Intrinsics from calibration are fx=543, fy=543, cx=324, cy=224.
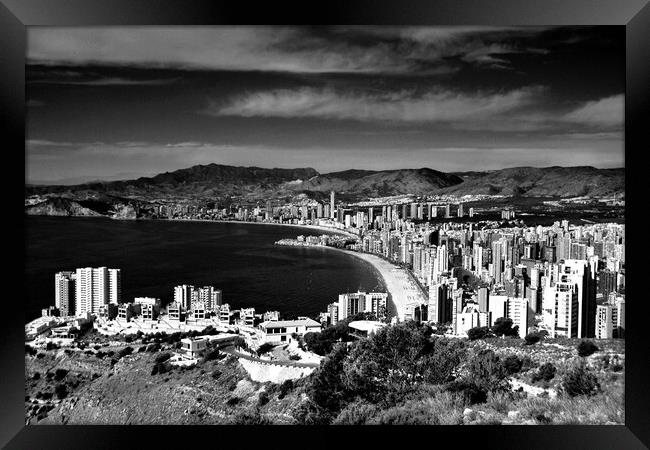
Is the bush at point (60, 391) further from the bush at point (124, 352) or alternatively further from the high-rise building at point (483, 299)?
the high-rise building at point (483, 299)

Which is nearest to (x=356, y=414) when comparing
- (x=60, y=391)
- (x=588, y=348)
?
(x=588, y=348)

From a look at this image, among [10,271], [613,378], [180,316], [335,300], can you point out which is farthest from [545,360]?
[10,271]

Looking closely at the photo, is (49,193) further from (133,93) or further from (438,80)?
(438,80)

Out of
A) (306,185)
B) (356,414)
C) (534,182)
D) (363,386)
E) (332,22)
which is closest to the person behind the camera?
(332,22)

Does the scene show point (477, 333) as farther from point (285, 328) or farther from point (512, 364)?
point (285, 328)

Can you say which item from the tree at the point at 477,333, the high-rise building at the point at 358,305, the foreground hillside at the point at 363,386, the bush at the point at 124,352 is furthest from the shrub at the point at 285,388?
the tree at the point at 477,333
